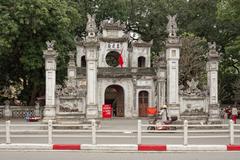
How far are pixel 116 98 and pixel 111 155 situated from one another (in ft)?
92.1

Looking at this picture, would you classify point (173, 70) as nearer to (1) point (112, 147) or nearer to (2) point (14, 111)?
(1) point (112, 147)

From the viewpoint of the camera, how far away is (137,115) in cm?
4112

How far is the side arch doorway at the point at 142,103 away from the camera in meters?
41.6

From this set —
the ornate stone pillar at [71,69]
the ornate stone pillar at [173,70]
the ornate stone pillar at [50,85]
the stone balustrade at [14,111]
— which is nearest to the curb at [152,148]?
the ornate stone pillar at [173,70]

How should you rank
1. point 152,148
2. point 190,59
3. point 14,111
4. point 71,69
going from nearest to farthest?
point 152,148
point 14,111
point 71,69
point 190,59

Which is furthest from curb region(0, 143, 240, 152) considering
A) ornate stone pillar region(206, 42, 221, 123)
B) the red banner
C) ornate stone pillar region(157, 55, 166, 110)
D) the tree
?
the red banner

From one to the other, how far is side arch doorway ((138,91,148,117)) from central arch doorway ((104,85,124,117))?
69.4 inches

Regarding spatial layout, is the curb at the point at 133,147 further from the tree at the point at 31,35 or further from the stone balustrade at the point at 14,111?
the stone balustrade at the point at 14,111

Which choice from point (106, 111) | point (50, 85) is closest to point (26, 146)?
point (50, 85)

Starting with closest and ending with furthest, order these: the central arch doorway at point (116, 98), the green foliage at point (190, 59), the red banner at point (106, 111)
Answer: the red banner at point (106, 111), the central arch doorway at point (116, 98), the green foliage at point (190, 59)

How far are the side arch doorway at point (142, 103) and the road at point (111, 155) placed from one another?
26.8 m

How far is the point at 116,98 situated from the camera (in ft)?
138

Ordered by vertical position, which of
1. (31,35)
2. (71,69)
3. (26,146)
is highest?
(31,35)

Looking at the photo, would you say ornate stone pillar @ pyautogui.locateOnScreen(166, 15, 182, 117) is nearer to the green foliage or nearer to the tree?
the tree
